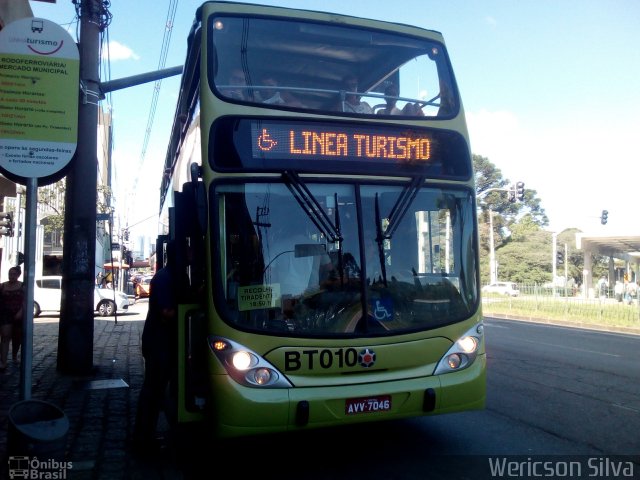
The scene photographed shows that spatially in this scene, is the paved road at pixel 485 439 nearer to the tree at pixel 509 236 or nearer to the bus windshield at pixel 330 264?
the bus windshield at pixel 330 264

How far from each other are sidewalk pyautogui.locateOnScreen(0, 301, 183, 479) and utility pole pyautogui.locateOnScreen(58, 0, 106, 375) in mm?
505

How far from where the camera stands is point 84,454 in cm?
536

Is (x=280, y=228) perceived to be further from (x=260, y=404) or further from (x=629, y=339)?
(x=629, y=339)

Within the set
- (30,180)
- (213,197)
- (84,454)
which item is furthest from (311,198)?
(84,454)

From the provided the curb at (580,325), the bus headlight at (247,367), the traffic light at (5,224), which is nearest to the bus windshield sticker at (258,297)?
the bus headlight at (247,367)

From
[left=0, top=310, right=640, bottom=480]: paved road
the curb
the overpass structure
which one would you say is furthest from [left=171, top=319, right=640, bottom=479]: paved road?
the overpass structure

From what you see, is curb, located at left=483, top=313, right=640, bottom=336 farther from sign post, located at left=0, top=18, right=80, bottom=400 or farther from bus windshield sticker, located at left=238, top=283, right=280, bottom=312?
sign post, located at left=0, top=18, right=80, bottom=400

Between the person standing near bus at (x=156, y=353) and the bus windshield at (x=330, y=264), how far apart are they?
0.74 m

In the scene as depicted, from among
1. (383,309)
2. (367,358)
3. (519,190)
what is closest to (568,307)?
(519,190)

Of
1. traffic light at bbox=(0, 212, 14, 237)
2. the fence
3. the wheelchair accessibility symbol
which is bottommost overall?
the fence

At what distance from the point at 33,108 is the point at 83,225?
5.25m

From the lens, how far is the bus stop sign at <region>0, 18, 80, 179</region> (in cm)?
452

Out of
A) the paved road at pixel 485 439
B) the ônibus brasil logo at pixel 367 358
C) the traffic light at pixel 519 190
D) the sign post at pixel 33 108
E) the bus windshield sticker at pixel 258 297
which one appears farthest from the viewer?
the traffic light at pixel 519 190

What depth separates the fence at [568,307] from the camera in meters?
23.2
